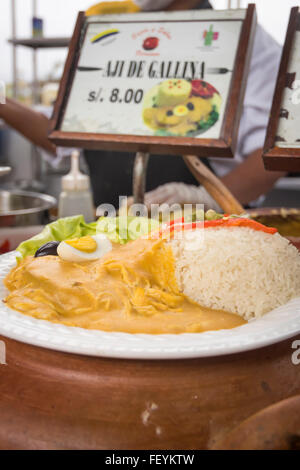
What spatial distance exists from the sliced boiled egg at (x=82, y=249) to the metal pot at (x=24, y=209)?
0.43 metres

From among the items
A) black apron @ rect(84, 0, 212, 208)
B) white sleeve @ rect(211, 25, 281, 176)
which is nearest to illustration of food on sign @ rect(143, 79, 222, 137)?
white sleeve @ rect(211, 25, 281, 176)

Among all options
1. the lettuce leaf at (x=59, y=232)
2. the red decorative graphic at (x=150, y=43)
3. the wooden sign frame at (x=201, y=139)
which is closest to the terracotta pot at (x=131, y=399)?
the lettuce leaf at (x=59, y=232)

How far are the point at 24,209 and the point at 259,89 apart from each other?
4.09 ft

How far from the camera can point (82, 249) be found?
0.88 metres

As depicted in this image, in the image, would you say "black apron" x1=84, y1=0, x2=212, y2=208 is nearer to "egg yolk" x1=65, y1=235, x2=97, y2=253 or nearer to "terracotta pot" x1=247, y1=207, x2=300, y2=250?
"terracotta pot" x1=247, y1=207, x2=300, y2=250

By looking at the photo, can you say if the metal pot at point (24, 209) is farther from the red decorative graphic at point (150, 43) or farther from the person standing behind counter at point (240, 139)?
the red decorative graphic at point (150, 43)

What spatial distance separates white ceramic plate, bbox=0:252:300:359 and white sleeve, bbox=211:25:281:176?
1.50 meters

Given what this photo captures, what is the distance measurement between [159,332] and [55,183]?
4.70m

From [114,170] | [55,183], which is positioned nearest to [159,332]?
[114,170]

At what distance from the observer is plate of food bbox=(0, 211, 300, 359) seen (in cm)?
65

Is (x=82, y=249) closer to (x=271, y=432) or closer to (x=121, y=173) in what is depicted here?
(x=271, y=432)

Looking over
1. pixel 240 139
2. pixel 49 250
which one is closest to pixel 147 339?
pixel 49 250
